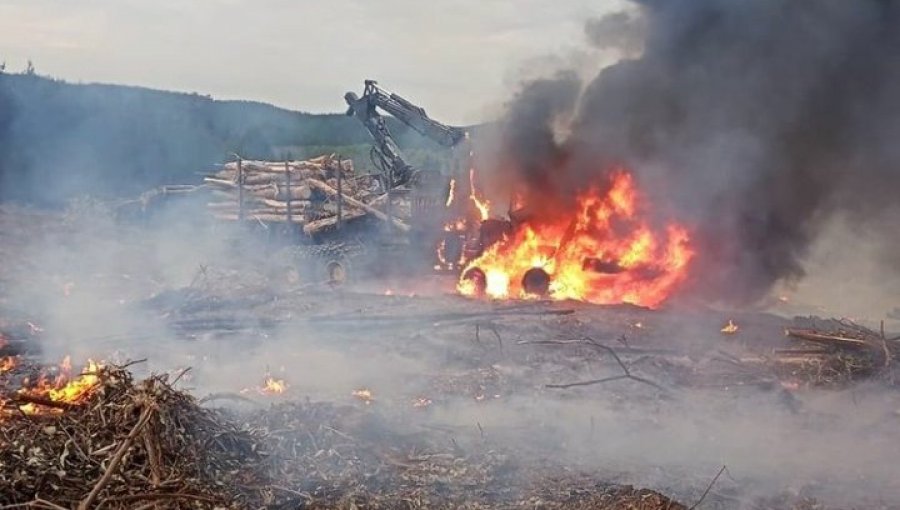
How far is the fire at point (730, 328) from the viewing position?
1295cm

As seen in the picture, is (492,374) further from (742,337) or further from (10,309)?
(10,309)

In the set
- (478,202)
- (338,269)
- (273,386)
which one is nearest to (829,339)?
(273,386)

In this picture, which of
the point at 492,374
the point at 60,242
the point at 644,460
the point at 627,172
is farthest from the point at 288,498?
the point at 60,242

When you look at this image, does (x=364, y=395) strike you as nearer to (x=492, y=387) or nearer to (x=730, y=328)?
(x=492, y=387)

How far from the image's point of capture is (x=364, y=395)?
9531 mm

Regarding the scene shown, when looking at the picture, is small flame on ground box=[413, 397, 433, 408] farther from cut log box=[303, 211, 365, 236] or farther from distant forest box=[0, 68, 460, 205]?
distant forest box=[0, 68, 460, 205]

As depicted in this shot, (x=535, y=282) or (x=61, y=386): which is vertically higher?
(x=535, y=282)

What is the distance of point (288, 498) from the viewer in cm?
592

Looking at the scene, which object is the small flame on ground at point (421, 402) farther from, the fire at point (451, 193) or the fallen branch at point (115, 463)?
the fire at point (451, 193)

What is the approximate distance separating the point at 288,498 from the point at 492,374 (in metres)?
4.99

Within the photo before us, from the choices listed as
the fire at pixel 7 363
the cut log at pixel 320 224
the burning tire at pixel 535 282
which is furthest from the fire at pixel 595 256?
the fire at pixel 7 363

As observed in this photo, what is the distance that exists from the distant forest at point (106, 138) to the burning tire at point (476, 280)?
801 centimetres

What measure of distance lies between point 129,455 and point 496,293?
41.2 feet

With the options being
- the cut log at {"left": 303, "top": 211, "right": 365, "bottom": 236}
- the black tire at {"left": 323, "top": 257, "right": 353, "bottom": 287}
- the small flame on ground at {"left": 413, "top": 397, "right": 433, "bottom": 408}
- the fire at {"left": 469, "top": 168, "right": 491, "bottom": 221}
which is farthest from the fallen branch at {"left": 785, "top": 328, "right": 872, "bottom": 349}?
the cut log at {"left": 303, "top": 211, "right": 365, "bottom": 236}
